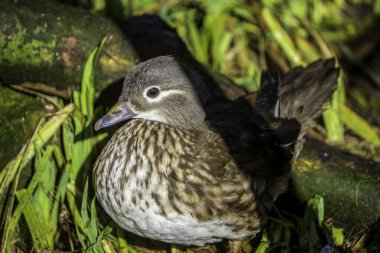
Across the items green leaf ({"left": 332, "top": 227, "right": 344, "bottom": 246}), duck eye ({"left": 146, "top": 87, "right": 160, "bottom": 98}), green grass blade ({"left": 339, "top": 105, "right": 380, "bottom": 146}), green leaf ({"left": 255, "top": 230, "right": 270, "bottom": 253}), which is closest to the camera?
duck eye ({"left": 146, "top": 87, "right": 160, "bottom": 98})

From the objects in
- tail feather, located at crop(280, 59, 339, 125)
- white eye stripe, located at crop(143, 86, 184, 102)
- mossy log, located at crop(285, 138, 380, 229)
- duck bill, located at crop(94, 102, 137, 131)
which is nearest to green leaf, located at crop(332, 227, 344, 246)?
mossy log, located at crop(285, 138, 380, 229)

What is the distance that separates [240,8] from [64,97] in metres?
1.75

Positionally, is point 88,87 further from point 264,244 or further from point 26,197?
point 264,244

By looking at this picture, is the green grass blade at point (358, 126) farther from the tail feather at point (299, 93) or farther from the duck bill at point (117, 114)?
the duck bill at point (117, 114)

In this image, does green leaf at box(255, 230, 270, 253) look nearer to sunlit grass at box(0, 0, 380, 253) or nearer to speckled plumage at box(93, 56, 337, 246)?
sunlit grass at box(0, 0, 380, 253)

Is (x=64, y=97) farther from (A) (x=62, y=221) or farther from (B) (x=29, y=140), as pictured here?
(A) (x=62, y=221)

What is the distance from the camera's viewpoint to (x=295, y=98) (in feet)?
13.5

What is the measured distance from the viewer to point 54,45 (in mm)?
4152

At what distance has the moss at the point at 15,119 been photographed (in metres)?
3.95

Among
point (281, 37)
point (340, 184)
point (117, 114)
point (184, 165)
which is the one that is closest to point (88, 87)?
point (117, 114)

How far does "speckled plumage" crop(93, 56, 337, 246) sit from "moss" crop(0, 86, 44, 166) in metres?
0.70

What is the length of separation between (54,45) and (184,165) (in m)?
1.29

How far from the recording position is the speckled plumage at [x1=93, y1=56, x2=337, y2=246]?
3258mm

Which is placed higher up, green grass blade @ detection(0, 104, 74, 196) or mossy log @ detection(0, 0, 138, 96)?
mossy log @ detection(0, 0, 138, 96)
